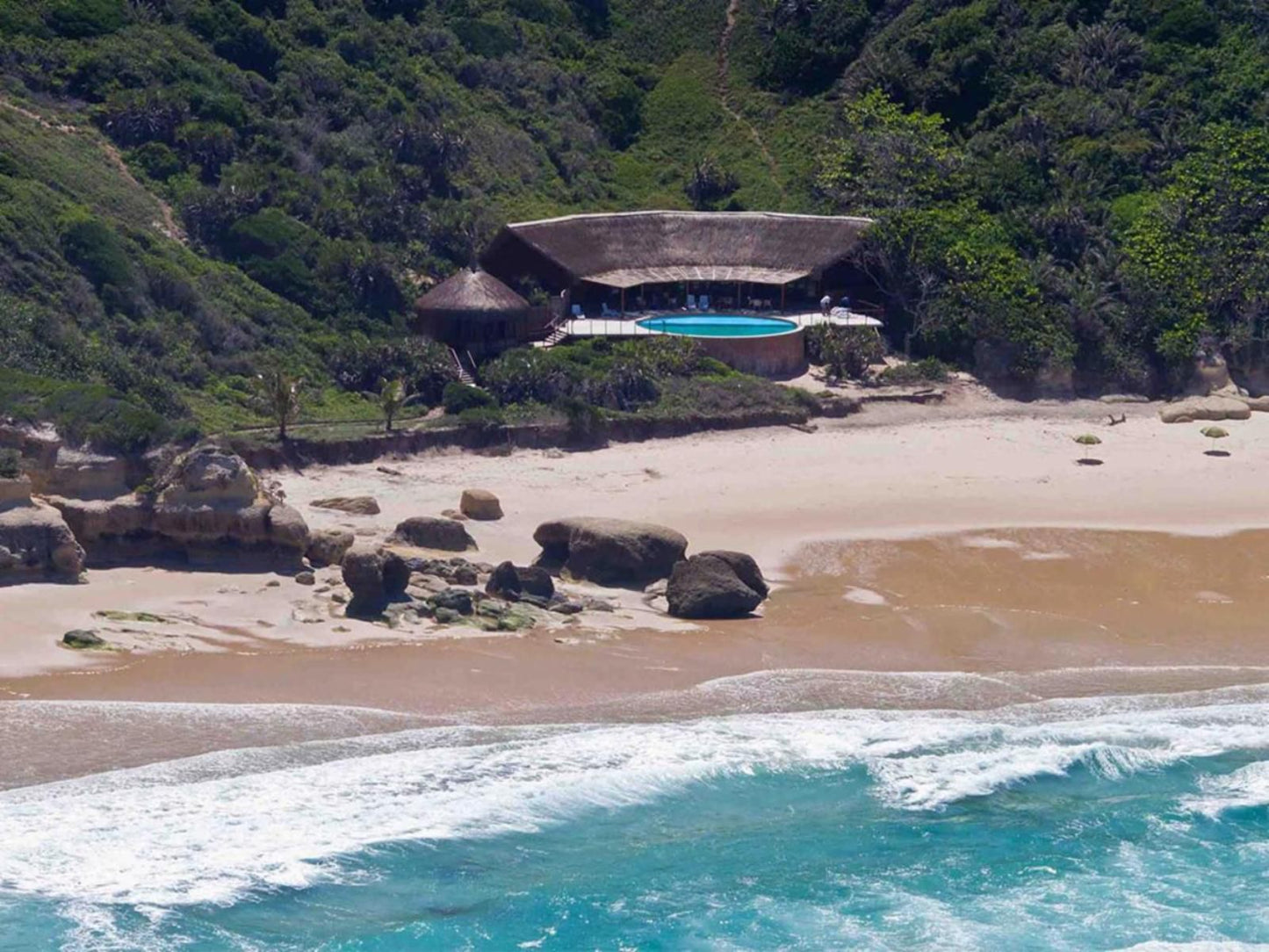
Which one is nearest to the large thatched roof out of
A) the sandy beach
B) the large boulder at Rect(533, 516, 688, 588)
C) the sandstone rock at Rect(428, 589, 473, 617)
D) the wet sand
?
the sandy beach

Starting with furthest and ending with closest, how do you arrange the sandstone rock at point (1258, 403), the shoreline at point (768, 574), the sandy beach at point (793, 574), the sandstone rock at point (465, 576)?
1. the sandstone rock at point (1258, 403)
2. the sandstone rock at point (465, 576)
3. the sandy beach at point (793, 574)
4. the shoreline at point (768, 574)

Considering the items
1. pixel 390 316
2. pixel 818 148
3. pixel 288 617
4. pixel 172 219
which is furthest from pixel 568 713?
pixel 818 148

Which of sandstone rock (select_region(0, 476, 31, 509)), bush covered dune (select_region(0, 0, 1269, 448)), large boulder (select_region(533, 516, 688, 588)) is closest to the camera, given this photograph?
sandstone rock (select_region(0, 476, 31, 509))

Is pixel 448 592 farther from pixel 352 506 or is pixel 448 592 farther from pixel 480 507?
pixel 352 506

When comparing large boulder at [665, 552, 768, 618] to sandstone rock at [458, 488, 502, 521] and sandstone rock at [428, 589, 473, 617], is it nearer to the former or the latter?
sandstone rock at [428, 589, 473, 617]

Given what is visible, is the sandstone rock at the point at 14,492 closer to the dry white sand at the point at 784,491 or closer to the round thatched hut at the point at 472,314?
the dry white sand at the point at 784,491

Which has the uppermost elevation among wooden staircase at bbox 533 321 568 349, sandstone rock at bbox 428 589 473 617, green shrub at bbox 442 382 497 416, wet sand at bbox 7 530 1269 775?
wooden staircase at bbox 533 321 568 349

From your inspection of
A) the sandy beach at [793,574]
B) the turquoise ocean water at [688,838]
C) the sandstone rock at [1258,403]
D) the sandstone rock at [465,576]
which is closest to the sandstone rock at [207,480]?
the sandy beach at [793,574]
